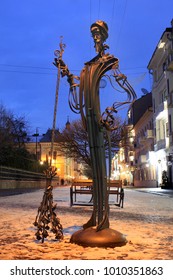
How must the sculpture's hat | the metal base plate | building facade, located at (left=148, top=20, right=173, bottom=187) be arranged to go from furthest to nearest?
building facade, located at (left=148, top=20, right=173, bottom=187) < the sculpture's hat < the metal base plate

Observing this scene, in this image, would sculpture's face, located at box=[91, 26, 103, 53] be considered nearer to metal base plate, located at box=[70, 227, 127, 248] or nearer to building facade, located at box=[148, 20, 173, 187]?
metal base plate, located at box=[70, 227, 127, 248]

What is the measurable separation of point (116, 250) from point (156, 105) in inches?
1650

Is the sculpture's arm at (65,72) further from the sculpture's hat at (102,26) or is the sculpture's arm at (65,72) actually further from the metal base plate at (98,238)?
the metal base plate at (98,238)

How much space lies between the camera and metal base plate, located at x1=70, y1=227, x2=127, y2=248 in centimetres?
499

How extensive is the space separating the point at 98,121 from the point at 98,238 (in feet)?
5.33

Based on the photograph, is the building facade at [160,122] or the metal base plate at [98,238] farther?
the building facade at [160,122]

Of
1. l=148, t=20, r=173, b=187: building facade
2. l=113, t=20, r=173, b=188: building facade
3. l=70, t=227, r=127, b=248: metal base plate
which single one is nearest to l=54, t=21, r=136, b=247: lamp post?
l=70, t=227, r=127, b=248: metal base plate

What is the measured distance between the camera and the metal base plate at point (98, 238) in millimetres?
4985

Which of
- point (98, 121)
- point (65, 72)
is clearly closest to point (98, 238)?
point (98, 121)

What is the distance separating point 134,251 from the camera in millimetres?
4820

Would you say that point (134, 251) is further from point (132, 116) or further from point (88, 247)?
point (132, 116)

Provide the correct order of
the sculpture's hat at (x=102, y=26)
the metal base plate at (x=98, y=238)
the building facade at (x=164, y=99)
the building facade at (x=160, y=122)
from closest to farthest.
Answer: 1. the metal base plate at (x=98, y=238)
2. the sculpture's hat at (x=102, y=26)
3. the building facade at (x=164, y=99)
4. the building facade at (x=160, y=122)

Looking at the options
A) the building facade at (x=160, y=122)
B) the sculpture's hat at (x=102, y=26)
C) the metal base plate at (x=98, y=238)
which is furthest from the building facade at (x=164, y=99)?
the metal base plate at (x=98, y=238)
